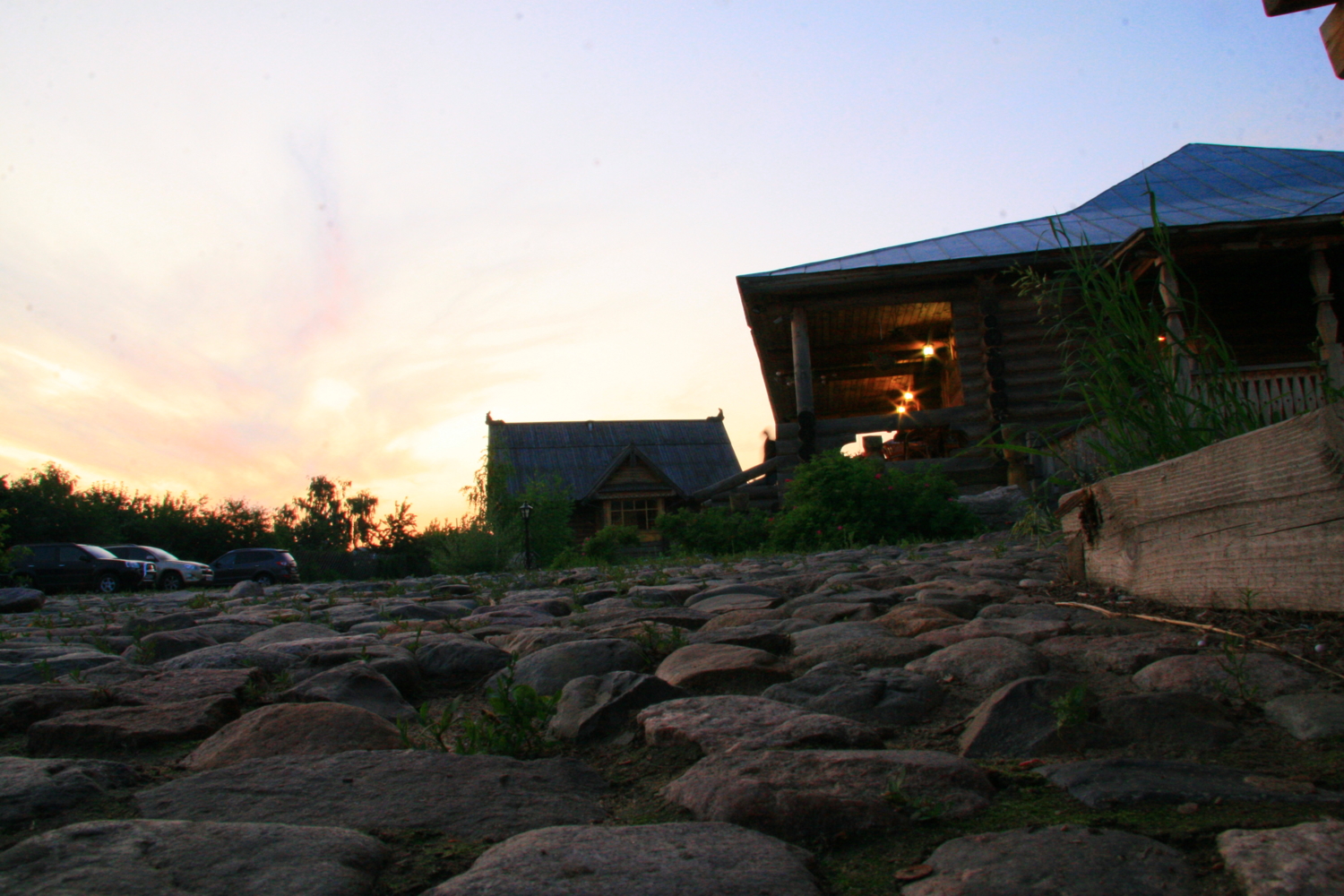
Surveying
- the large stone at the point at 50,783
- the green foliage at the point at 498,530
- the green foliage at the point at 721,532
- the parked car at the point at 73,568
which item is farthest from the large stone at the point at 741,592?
the parked car at the point at 73,568

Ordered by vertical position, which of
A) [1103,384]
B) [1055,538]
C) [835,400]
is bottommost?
[1055,538]

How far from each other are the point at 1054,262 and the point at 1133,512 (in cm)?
1046

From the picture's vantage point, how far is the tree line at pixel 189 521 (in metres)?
29.9

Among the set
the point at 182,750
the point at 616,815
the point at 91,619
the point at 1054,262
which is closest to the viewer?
the point at 616,815

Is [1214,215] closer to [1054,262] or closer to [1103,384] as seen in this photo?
[1054,262]

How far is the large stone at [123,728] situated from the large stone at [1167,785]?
1.80 metres

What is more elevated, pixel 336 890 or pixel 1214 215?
pixel 1214 215

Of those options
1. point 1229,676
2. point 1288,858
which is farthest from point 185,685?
point 1229,676

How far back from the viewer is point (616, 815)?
4.55 feet

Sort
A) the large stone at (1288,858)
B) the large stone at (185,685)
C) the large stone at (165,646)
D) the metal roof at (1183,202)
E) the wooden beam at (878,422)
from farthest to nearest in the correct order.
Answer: the wooden beam at (878,422)
the metal roof at (1183,202)
the large stone at (165,646)
the large stone at (185,685)
the large stone at (1288,858)

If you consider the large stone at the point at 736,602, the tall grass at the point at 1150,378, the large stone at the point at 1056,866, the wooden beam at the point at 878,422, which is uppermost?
the wooden beam at the point at 878,422

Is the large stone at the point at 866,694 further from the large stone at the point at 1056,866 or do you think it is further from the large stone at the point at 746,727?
the large stone at the point at 1056,866

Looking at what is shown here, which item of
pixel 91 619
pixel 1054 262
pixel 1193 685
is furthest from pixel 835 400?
pixel 1193 685

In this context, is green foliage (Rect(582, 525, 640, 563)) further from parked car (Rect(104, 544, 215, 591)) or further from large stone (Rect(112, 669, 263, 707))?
large stone (Rect(112, 669, 263, 707))
